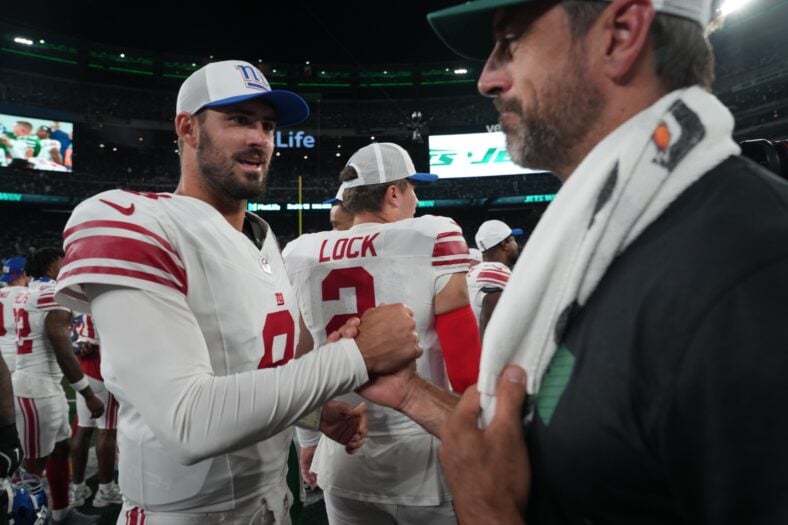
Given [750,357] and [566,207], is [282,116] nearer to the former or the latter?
[566,207]

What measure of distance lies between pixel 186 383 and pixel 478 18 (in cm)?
109

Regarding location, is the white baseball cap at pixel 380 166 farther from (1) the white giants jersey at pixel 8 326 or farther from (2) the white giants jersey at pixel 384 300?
(1) the white giants jersey at pixel 8 326

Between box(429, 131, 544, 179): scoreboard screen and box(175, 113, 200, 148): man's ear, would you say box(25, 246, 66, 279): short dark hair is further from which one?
box(429, 131, 544, 179): scoreboard screen

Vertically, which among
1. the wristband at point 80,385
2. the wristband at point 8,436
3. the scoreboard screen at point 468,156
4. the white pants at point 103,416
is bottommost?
the white pants at point 103,416

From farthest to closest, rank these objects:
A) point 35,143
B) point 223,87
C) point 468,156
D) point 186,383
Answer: point 468,156 < point 35,143 < point 223,87 < point 186,383

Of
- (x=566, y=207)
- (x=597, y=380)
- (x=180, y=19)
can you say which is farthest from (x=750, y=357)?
(x=180, y=19)

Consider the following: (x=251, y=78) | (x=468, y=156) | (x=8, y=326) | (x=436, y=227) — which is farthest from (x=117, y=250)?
(x=468, y=156)

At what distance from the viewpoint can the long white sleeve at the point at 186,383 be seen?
121 cm

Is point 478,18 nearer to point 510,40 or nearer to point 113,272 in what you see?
point 510,40

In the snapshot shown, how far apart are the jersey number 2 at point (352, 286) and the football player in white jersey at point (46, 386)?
10.2 feet

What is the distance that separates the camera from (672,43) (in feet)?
2.82

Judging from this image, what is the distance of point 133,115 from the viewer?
1012 inches

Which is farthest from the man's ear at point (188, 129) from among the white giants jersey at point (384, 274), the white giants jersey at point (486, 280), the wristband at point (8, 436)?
the white giants jersey at point (486, 280)

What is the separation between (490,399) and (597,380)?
20 cm
